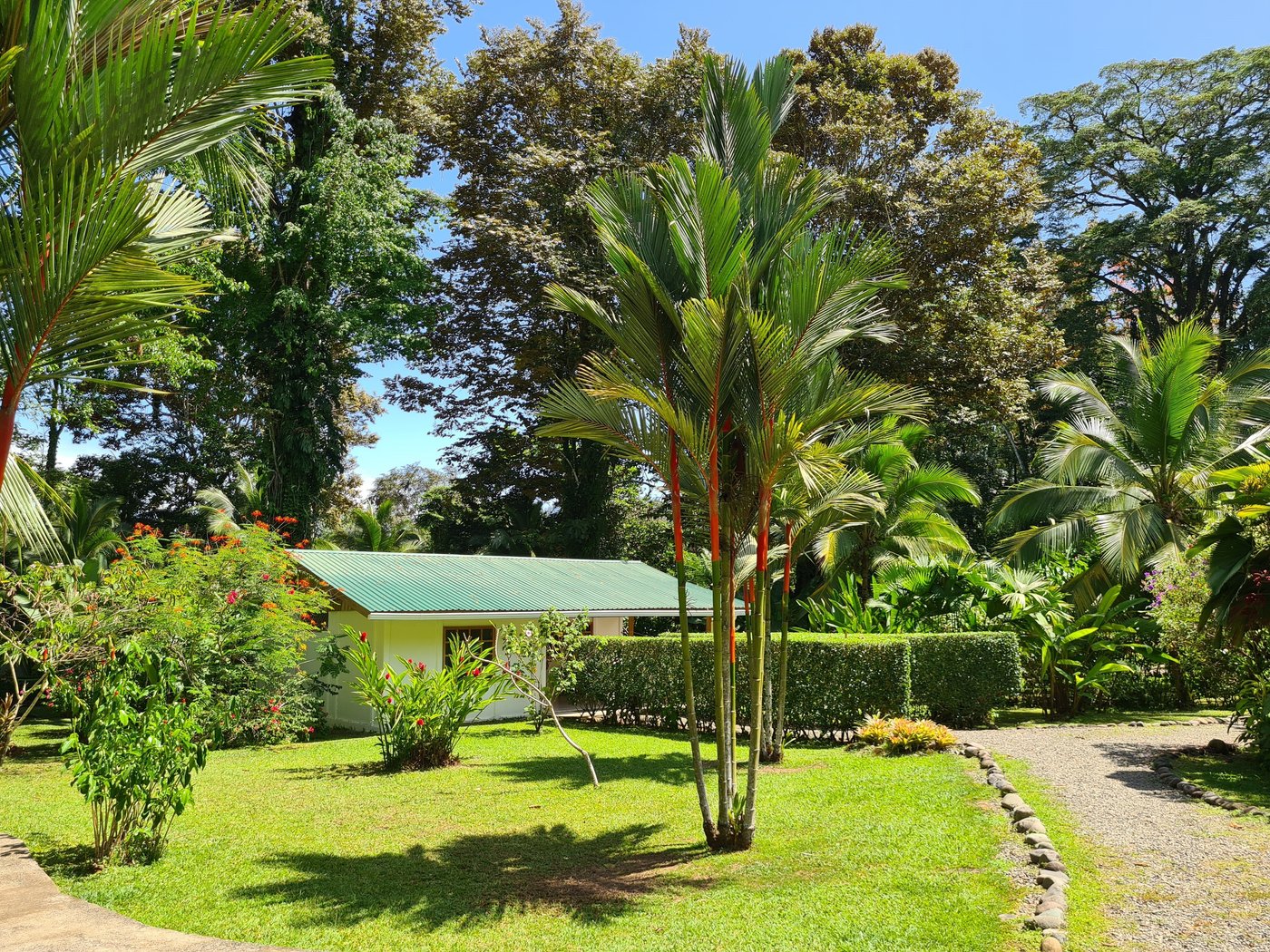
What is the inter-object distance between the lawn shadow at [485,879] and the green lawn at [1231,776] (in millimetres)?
5169

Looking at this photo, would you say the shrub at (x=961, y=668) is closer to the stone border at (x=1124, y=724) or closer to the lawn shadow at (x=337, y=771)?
the stone border at (x=1124, y=724)

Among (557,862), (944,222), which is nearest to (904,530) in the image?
(944,222)

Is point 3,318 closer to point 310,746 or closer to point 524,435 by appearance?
point 310,746

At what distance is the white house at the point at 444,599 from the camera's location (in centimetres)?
1650

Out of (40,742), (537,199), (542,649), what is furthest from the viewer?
(537,199)

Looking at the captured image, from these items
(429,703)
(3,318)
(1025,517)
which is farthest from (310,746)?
(1025,517)

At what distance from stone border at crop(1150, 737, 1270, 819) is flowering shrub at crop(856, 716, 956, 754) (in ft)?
8.11

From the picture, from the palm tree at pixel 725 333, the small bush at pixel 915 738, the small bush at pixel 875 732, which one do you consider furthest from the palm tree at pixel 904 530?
the palm tree at pixel 725 333

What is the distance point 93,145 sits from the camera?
3285 mm

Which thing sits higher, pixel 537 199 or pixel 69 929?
pixel 537 199

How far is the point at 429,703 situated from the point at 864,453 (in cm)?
932

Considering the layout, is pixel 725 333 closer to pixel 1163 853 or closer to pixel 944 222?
pixel 1163 853

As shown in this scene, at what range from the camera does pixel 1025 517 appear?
64.5 feet

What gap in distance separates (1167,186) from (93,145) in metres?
37.9
